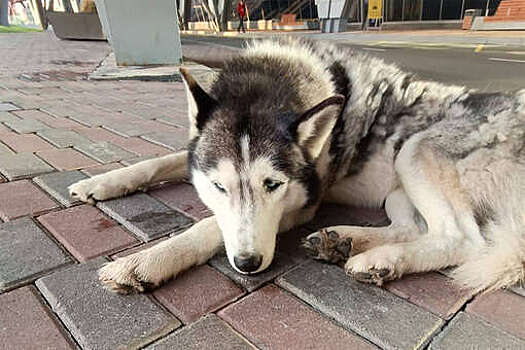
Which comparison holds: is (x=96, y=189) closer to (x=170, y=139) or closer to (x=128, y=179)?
(x=128, y=179)

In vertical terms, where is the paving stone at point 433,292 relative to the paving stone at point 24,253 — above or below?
below

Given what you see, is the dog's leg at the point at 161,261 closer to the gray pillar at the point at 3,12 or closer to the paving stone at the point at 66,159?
the paving stone at the point at 66,159

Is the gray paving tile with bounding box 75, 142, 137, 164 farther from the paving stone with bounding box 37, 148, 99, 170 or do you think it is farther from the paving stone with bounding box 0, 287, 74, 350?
the paving stone with bounding box 0, 287, 74, 350

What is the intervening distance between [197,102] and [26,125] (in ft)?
8.86

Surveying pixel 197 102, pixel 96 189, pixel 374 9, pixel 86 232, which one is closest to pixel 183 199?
pixel 96 189

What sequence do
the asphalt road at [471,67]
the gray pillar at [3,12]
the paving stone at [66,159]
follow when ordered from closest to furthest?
the paving stone at [66,159], the asphalt road at [471,67], the gray pillar at [3,12]

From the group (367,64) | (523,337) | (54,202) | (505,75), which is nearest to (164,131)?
(54,202)

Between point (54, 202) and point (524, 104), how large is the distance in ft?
8.83

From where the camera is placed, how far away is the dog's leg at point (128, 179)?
2318 mm

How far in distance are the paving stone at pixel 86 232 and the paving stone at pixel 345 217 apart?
1035mm

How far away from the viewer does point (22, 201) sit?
7.43 ft

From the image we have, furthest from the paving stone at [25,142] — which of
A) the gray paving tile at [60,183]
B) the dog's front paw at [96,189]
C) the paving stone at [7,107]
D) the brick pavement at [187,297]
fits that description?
the paving stone at [7,107]

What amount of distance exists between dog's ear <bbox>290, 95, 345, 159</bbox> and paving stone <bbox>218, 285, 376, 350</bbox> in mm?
739

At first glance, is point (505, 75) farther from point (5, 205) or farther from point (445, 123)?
point (5, 205)
